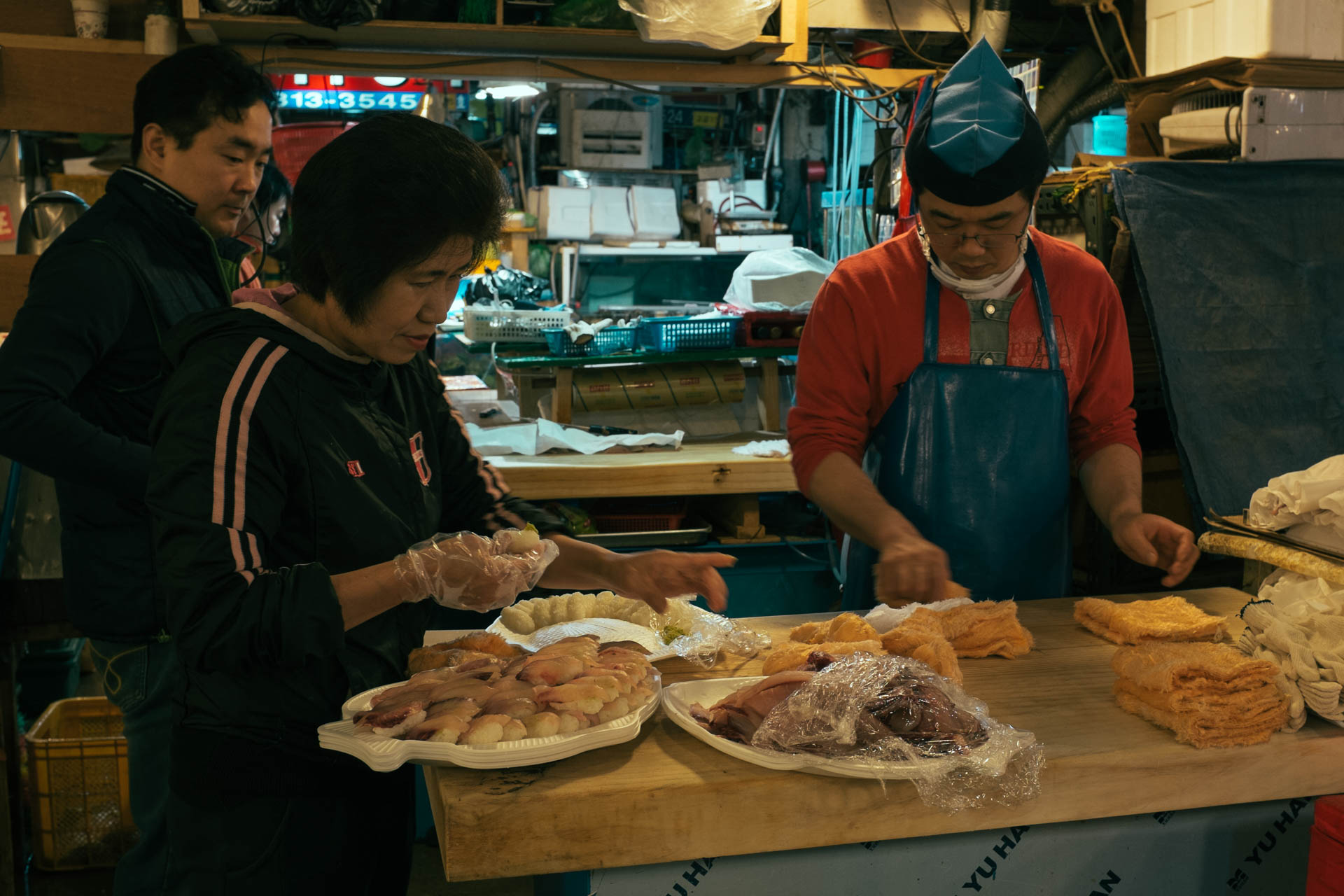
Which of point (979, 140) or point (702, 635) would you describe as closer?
point (702, 635)

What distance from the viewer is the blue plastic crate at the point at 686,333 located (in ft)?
15.4

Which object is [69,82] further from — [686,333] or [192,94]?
[686,333]

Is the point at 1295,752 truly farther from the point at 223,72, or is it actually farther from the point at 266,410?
the point at 223,72

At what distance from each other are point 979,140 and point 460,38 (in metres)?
2.68

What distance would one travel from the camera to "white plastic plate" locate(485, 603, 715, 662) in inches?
83.4

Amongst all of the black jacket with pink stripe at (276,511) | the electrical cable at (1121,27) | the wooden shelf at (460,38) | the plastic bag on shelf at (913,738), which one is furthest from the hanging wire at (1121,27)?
the black jacket with pink stripe at (276,511)

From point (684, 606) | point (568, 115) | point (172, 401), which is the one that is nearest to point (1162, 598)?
point (684, 606)

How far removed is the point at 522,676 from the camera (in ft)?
5.65

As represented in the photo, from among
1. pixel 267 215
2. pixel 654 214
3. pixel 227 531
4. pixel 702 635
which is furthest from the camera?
pixel 654 214

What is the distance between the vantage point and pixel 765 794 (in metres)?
1.54

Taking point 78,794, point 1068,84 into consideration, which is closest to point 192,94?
point 78,794

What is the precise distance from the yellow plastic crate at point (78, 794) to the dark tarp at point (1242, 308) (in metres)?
3.66

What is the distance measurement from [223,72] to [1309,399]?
3490mm

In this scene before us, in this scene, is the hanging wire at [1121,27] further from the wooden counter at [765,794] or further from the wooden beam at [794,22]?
the wooden counter at [765,794]
